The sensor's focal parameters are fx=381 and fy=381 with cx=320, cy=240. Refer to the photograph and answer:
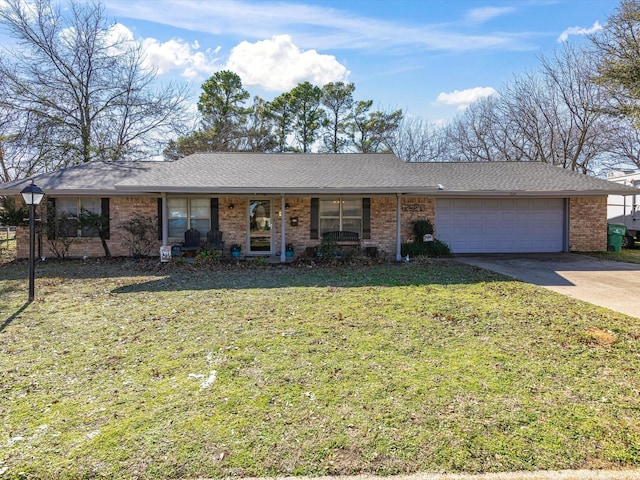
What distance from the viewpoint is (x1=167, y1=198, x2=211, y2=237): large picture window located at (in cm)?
1236

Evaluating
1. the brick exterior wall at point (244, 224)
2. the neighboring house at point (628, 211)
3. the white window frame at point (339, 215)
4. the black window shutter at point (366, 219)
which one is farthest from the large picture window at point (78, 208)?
the neighboring house at point (628, 211)

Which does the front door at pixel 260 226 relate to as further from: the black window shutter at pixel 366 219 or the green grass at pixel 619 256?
the green grass at pixel 619 256

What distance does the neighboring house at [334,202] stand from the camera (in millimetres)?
11305

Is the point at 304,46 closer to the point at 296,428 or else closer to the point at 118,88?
the point at 118,88

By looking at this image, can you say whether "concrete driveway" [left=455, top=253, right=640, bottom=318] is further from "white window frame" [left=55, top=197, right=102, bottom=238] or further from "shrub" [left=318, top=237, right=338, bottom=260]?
"white window frame" [left=55, top=197, right=102, bottom=238]

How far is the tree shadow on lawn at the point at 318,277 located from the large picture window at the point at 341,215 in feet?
7.51

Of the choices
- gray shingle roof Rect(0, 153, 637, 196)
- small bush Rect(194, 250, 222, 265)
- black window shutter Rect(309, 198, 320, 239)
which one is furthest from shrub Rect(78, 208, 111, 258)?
black window shutter Rect(309, 198, 320, 239)

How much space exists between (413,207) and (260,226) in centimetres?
525

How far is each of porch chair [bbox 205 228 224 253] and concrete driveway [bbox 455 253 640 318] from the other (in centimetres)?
752

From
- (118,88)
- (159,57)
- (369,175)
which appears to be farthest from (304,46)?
(118,88)

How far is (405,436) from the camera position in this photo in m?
2.68

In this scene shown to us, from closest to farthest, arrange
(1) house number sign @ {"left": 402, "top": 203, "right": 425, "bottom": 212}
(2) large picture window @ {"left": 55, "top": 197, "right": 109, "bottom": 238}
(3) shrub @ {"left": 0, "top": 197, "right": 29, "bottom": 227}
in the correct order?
(3) shrub @ {"left": 0, "top": 197, "right": 29, "bottom": 227}
(2) large picture window @ {"left": 55, "top": 197, "right": 109, "bottom": 238}
(1) house number sign @ {"left": 402, "top": 203, "right": 425, "bottom": 212}

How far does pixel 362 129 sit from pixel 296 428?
27.0m

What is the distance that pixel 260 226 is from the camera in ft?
41.5
